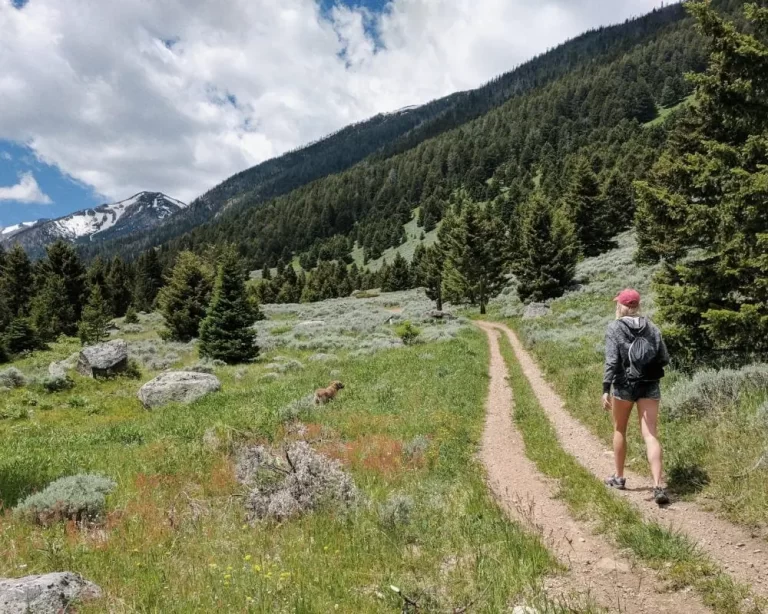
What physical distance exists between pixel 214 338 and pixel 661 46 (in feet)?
713

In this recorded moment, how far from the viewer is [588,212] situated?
200 feet

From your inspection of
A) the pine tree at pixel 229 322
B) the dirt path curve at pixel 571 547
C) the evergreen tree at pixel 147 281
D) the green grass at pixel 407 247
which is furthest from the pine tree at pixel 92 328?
the green grass at pixel 407 247

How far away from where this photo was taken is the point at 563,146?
15088 centimetres

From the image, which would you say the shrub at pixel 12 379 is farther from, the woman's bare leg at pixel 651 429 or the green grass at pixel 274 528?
the woman's bare leg at pixel 651 429

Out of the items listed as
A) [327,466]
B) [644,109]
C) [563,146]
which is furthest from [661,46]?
[327,466]

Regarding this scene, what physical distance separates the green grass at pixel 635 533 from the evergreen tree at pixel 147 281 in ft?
277

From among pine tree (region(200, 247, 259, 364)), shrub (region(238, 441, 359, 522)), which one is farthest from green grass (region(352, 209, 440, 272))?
shrub (region(238, 441, 359, 522))

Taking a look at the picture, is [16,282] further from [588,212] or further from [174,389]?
[588,212]

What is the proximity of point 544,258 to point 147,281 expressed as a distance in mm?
70792

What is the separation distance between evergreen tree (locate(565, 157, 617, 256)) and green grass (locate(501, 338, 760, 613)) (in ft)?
182

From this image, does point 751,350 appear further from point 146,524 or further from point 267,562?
point 146,524

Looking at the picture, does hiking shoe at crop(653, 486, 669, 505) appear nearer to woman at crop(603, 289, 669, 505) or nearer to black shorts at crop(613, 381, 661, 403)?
woman at crop(603, 289, 669, 505)

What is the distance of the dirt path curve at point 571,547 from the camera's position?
406cm

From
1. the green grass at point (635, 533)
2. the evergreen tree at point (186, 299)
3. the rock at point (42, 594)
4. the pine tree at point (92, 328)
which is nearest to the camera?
the rock at point (42, 594)
